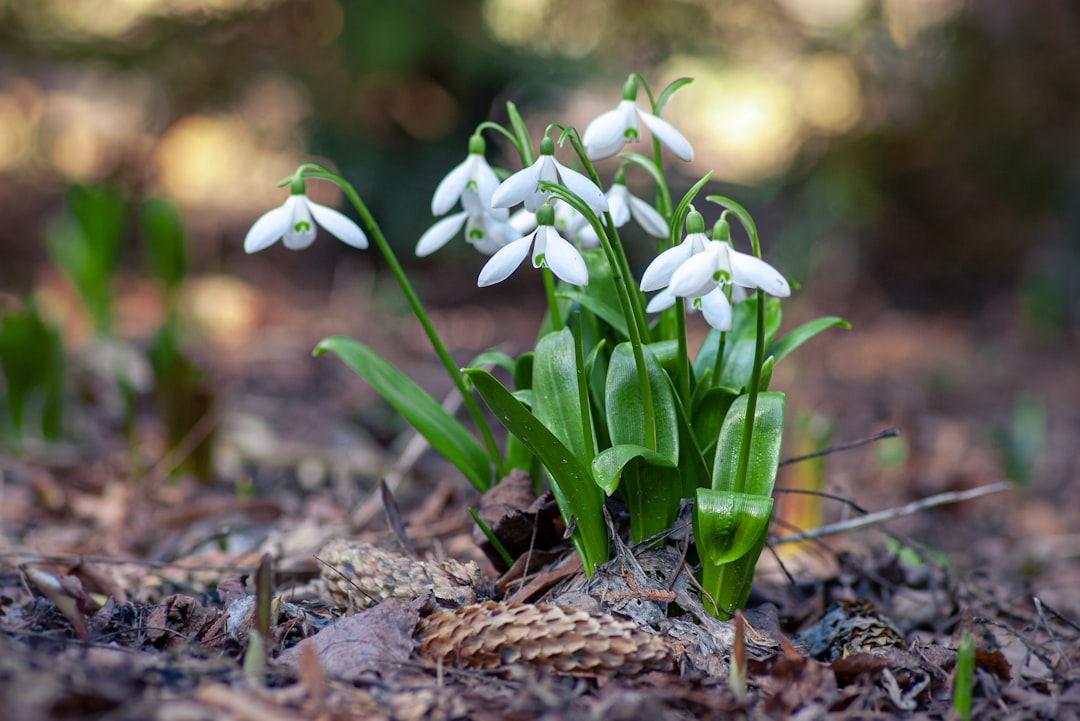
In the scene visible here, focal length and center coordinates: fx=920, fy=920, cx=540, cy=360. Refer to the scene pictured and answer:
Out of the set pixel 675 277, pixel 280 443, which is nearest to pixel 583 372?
pixel 675 277

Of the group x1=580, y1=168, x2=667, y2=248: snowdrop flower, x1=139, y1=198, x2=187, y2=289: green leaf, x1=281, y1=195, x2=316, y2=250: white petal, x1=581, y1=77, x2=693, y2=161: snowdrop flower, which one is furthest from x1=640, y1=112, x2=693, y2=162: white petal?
x1=139, y1=198, x2=187, y2=289: green leaf

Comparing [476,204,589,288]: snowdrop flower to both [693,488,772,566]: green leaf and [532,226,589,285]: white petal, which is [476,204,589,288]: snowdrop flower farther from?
[693,488,772,566]: green leaf

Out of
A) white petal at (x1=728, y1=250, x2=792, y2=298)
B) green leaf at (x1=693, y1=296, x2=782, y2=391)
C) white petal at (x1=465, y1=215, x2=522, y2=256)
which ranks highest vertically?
white petal at (x1=465, y1=215, x2=522, y2=256)

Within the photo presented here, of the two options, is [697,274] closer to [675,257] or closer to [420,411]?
[675,257]

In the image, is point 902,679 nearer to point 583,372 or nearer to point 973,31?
point 583,372

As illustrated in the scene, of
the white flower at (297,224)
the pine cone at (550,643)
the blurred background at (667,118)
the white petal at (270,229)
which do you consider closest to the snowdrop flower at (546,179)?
the white flower at (297,224)
